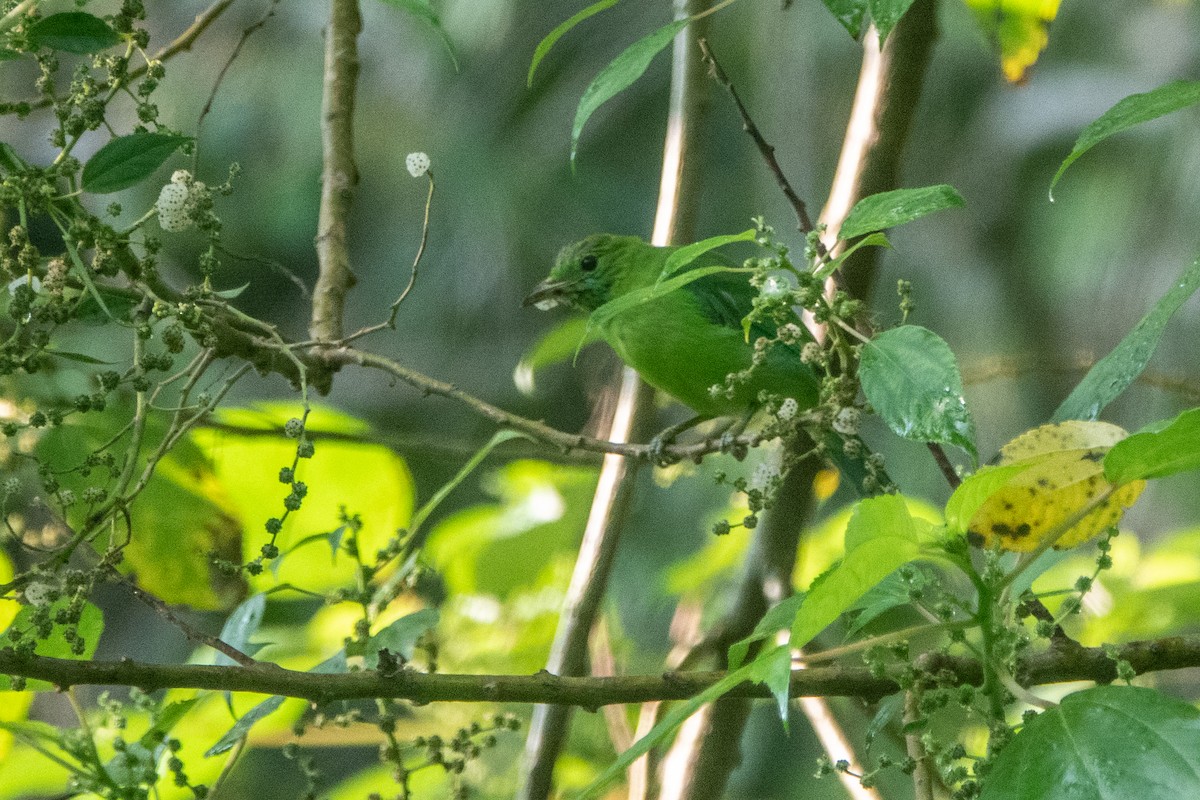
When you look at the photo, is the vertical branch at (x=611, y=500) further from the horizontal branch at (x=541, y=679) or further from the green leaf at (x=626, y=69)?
the green leaf at (x=626, y=69)

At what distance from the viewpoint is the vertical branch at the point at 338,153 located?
222 centimetres

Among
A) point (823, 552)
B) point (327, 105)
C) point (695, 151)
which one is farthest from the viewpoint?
point (823, 552)

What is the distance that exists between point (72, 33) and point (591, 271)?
206 cm

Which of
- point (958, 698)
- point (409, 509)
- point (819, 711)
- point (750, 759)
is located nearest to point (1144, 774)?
point (958, 698)

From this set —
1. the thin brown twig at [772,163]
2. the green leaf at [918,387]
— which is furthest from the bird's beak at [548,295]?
the green leaf at [918,387]

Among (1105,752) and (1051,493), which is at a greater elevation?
(1051,493)

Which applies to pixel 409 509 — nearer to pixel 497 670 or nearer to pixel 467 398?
pixel 497 670

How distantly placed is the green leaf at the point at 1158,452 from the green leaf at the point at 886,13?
0.43m

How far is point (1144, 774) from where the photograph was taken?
902 mm

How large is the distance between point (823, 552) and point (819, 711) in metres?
0.68

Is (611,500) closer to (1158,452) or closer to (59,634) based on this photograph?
(59,634)

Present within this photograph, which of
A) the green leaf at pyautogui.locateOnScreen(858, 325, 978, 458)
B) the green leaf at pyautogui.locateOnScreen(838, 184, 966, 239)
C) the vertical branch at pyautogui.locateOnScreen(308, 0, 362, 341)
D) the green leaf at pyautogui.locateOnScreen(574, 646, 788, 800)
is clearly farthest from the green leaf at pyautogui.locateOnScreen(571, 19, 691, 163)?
the vertical branch at pyautogui.locateOnScreen(308, 0, 362, 341)

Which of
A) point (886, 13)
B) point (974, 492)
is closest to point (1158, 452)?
point (974, 492)

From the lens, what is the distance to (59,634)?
1.43 m
